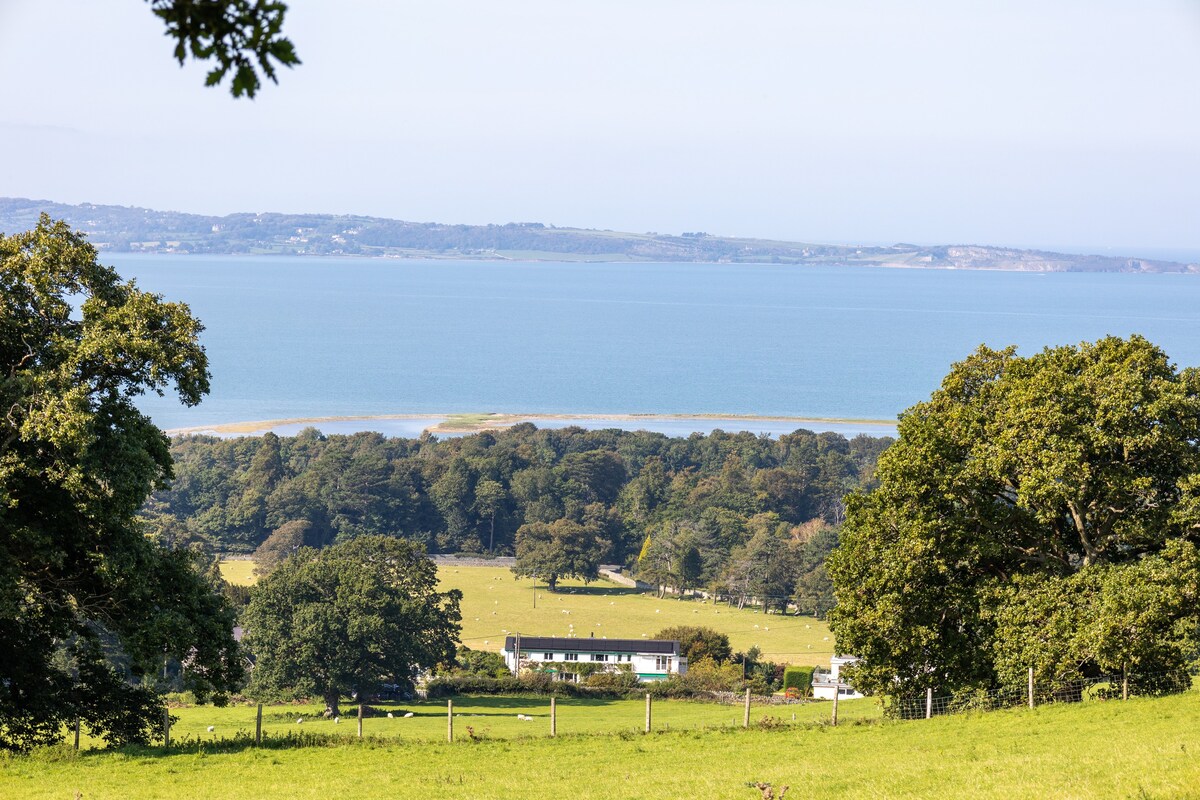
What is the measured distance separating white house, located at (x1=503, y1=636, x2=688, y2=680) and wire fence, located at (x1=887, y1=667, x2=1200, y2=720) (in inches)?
1025

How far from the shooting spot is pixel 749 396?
152 meters

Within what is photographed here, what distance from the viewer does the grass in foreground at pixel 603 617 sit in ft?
170

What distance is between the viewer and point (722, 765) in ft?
51.7

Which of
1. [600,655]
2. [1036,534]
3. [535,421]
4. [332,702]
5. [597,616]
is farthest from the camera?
[535,421]

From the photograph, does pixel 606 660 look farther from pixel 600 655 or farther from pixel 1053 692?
pixel 1053 692

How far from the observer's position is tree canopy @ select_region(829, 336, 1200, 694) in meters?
18.6

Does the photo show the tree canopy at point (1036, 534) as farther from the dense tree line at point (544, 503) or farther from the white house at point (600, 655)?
the dense tree line at point (544, 503)

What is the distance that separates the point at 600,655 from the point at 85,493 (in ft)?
112

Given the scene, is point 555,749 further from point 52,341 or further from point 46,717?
point 52,341

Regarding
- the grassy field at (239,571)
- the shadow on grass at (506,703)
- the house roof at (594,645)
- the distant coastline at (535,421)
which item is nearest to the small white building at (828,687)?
the house roof at (594,645)

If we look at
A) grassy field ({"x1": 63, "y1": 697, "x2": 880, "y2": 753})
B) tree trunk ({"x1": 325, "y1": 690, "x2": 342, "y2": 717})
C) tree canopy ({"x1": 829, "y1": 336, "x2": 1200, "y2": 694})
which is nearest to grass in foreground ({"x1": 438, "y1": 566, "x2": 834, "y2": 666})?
grassy field ({"x1": 63, "y1": 697, "x2": 880, "y2": 753})

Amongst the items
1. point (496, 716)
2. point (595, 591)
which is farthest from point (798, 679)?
point (595, 591)

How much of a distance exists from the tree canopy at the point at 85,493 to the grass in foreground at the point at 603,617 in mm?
32804

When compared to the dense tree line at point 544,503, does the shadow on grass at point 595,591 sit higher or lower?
lower
